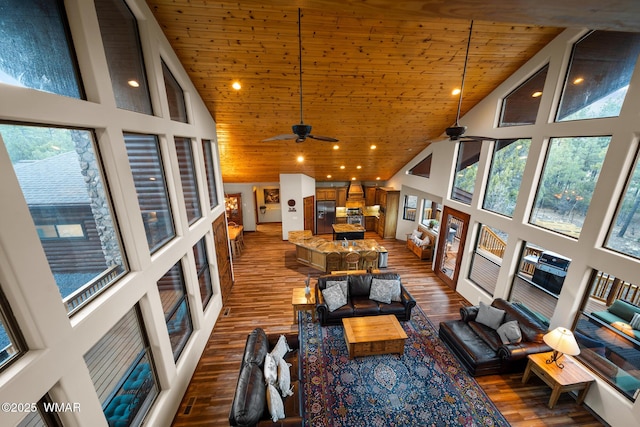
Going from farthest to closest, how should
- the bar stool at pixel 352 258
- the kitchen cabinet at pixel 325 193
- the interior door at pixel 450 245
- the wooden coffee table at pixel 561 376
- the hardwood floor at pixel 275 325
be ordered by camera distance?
the kitchen cabinet at pixel 325 193, the bar stool at pixel 352 258, the interior door at pixel 450 245, the hardwood floor at pixel 275 325, the wooden coffee table at pixel 561 376

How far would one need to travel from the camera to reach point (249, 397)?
2709mm

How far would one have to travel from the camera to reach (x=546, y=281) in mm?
5168

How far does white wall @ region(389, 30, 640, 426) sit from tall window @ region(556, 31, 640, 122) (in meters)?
0.14

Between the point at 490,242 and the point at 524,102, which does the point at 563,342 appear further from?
the point at 524,102

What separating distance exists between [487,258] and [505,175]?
2054 mm

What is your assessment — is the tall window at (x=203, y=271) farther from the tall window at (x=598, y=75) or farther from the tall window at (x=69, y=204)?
the tall window at (x=598, y=75)

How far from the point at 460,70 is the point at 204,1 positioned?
4.41 meters

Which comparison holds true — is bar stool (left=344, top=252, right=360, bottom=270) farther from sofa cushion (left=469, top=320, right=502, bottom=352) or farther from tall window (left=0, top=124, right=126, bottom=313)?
tall window (left=0, top=124, right=126, bottom=313)

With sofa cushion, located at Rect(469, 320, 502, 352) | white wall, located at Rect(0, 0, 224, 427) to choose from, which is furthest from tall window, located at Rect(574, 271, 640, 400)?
white wall, located at Rect(0, 0, 224, 427)

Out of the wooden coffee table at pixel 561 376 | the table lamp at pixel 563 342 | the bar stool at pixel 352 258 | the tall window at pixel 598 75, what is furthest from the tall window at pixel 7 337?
the tall window at pixel 598 75

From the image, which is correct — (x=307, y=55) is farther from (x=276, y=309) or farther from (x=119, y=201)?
(x=276, y=309)

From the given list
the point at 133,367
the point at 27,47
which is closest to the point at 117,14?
the point at 27,47

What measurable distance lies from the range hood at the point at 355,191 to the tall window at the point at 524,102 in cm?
665

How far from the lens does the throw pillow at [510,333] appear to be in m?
3.94
